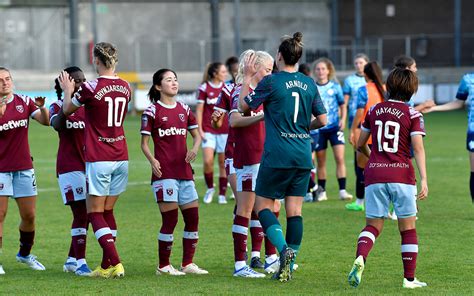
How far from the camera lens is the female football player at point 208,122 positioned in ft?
50.9

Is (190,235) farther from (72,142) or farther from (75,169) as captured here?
(72,142)

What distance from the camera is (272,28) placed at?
5006cm

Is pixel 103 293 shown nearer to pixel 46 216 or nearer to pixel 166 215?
pixel 166 215

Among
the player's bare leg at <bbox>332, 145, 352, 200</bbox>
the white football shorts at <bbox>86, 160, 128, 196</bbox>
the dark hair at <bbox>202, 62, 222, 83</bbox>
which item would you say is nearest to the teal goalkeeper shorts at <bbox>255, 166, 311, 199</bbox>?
the white football shorts at <bbox>86, 160, 128, 196</bbox>

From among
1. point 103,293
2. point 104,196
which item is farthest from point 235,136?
point 103,293

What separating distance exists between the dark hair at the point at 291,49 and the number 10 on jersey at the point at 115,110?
154 centimetres

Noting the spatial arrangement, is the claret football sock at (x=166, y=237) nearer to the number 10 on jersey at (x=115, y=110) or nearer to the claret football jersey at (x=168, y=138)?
the claret football jersey at (x=168, y=138)

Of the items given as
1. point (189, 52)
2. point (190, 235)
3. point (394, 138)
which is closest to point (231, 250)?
point (190, 235)

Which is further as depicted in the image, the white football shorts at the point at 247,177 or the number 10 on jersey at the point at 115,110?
the white football shorts at the point at 247,177

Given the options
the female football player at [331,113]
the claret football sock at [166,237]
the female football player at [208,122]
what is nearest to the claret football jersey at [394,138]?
the claret football sock at [166,237]

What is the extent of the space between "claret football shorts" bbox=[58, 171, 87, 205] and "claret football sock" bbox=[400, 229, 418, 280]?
306 cm

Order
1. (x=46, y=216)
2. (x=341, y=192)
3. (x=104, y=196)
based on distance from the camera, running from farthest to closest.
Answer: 1. (x=341, y=192)
2. (x=46, y=216)
3. (x=104, y=196)

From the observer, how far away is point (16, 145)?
969cm

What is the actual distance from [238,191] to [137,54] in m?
33.7
